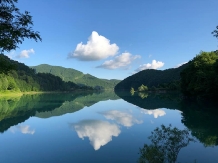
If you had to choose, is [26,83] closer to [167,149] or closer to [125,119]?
[125,119]

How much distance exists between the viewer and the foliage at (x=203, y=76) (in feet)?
171

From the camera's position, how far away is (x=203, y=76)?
5588cm

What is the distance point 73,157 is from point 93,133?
26.0 feet

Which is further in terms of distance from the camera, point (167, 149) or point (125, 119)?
point (125, 119)

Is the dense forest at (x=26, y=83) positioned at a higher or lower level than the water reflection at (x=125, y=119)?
higher

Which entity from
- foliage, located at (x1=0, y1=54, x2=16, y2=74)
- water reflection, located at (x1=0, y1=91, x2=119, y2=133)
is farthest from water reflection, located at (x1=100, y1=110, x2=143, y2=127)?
foliage, located at (x1=0, y1=54, x2=16, y2=74)

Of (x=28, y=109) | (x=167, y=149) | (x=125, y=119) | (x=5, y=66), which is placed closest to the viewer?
(x=5, y=66)

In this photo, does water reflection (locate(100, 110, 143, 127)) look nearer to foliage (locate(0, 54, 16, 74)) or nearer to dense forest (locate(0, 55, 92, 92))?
foliage (locate(0, 54, 16, 74))

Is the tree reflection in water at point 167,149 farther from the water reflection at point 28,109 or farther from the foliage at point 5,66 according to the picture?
the water reflection at point 28,109

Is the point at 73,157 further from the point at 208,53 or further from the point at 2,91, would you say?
the point at 2,91

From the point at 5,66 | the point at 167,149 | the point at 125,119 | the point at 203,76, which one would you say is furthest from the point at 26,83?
the point at 167,149

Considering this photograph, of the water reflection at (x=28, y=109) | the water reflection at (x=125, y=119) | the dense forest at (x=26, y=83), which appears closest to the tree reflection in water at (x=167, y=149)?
the water reflection at (x=125, y=119)

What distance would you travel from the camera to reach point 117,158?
1382 centimetres

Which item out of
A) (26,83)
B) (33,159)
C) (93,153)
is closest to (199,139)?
(93,153)
